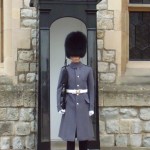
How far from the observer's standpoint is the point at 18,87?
7.46 meters

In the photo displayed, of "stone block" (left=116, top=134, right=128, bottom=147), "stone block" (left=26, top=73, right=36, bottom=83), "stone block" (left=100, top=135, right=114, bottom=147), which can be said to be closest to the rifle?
"stone block" (left=26, top=73, right=36, bottom=83)

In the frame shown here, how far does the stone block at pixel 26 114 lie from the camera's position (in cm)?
745

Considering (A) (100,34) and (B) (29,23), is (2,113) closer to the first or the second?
(B) (29,23)

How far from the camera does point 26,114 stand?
24.5 feet

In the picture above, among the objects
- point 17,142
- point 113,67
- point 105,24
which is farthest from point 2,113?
point 105,24

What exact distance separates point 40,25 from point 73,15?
0.42m

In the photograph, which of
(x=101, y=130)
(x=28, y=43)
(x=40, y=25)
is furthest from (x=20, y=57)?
(x=101, y=130)

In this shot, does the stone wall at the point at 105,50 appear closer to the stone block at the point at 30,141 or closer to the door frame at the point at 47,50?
the door frame at the point at 47,50

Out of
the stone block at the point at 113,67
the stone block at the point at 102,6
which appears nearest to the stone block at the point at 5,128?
the stone block at the point at 113,67

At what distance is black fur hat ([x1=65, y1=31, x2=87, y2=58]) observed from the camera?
19.9 feet

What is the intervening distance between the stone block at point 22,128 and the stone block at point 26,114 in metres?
0.07

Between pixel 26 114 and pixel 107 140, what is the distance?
45.8 inches

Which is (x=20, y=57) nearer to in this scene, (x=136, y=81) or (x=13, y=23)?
(x=13, y=23)

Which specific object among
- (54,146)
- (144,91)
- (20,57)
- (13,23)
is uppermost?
(13,23)
